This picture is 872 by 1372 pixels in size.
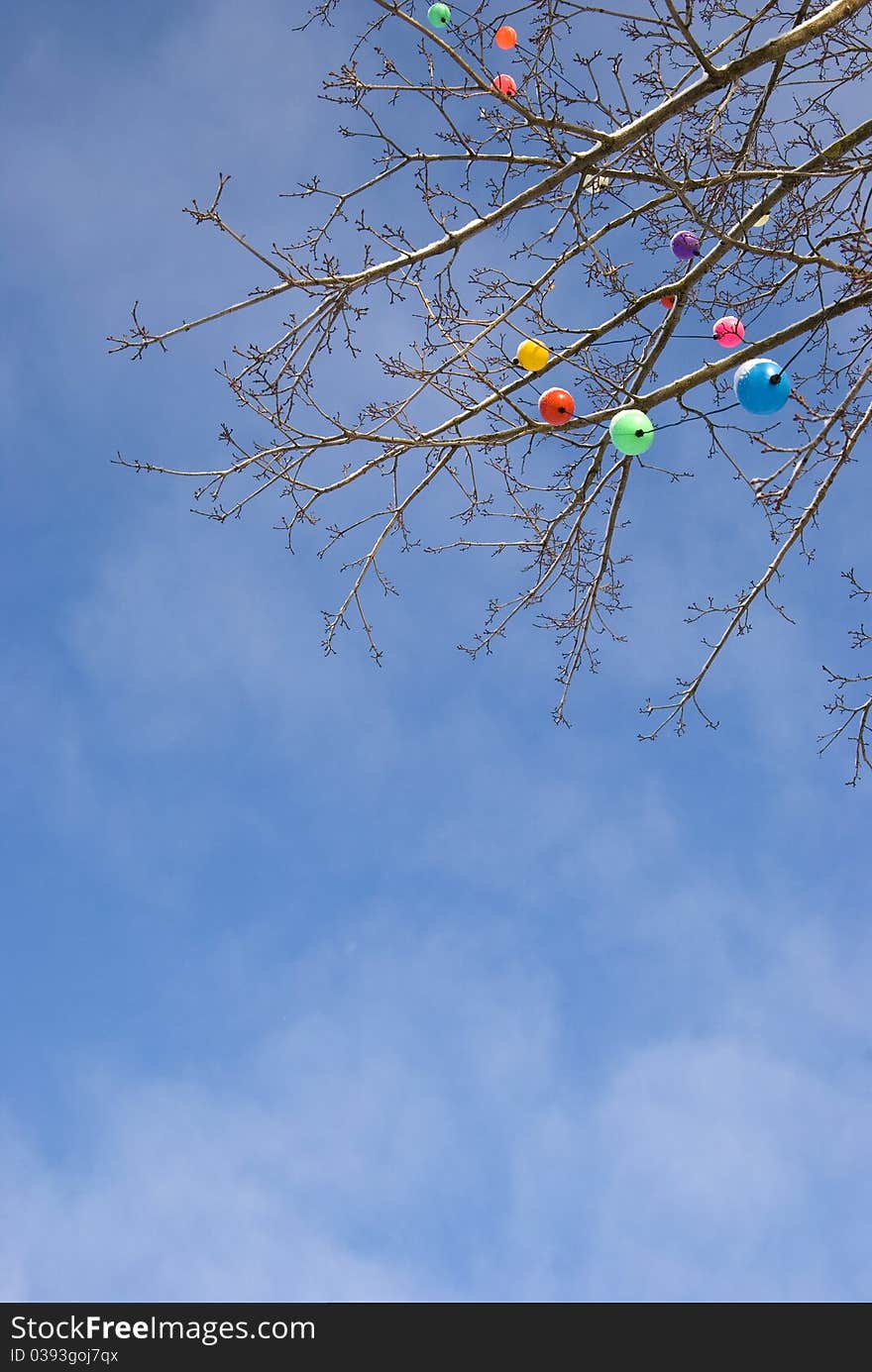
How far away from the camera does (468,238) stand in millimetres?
5160

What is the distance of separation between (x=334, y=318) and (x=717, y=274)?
6.21ft

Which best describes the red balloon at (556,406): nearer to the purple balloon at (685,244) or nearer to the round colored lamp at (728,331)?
the round colored lamp at (728,331)

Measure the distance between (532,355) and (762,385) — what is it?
106 centimetres

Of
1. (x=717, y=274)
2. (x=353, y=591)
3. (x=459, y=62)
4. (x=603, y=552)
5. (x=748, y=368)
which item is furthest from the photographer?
(x=603, y=552)

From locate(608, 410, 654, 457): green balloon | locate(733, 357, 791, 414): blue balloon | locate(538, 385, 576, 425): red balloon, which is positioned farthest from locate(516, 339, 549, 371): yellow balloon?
locate(733, 357, 791, 414): blue balloon

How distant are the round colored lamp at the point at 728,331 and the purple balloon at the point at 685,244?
17.7 inches

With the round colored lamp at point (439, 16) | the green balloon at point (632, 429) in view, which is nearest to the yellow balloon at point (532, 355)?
the green balloon at point (632, 429)

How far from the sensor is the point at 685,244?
4.96 meters

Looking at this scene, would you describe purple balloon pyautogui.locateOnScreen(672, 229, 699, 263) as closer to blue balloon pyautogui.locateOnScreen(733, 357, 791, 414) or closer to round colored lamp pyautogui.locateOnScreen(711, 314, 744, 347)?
round colored lamp pyautogui.locateOnScreen(711, 314, 744, 347)

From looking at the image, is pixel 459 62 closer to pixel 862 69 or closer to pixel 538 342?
pixel 538 342

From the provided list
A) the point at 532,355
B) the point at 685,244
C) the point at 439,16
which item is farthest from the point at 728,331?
the point at 439,16

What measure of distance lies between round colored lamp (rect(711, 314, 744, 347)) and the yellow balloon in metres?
A: 0.81

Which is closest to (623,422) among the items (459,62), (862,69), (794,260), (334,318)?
(794,260)

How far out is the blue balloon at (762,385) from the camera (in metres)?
3.82
